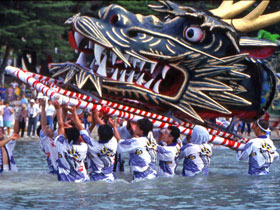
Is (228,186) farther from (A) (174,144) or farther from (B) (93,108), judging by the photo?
(B) (93,108)

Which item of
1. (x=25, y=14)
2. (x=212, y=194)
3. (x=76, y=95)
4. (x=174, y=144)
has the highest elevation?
(x=25, y=14)

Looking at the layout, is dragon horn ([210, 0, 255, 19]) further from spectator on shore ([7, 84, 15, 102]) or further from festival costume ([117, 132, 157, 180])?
spectator on shore ([7, 84, 15, 102])

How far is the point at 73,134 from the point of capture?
1162cm

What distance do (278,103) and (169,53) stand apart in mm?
2548

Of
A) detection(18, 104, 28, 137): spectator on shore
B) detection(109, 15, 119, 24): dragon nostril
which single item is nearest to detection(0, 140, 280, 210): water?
detection(109, 15, 119, 24): dragon nostril

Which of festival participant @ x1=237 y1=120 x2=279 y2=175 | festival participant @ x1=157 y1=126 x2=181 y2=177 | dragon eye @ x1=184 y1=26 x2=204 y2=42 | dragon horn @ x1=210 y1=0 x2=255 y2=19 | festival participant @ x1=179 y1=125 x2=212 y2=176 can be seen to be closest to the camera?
festival participant @ x1=157 y1=126 x2=181 y2=177

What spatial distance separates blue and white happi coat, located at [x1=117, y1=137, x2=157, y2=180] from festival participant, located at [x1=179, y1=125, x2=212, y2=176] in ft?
2.70

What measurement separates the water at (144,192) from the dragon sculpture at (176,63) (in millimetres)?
1467

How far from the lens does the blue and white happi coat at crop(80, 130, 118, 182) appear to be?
12039 mm

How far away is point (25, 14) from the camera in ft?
132

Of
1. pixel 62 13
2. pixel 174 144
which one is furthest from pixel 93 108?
pixel 62 13

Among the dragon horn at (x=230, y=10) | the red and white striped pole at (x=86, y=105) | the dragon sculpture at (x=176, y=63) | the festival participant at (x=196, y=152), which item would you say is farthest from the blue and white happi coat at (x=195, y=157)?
the dragon horn at (x=230, y=10)

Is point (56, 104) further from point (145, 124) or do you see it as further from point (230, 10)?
point (230, 10)

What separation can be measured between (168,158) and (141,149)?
787 millimetres
